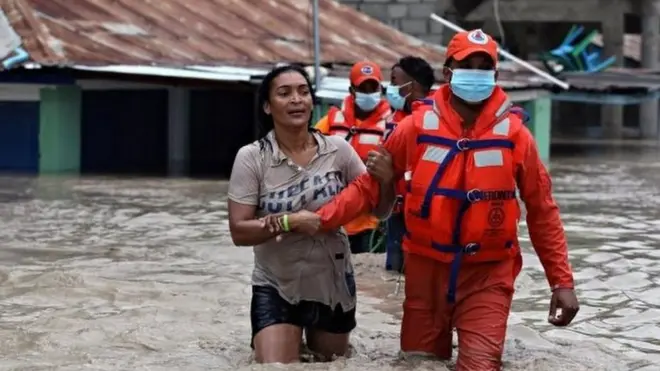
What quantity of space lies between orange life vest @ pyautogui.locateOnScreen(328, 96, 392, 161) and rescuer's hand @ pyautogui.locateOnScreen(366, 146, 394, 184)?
3418mm

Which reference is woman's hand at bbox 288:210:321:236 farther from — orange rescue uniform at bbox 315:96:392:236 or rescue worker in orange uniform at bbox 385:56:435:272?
orange rescue uniform at bbox 315:96:392:236

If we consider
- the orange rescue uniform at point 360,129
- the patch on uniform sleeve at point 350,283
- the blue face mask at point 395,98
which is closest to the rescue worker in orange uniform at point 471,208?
the patch on uniform sleeve at point 350,283

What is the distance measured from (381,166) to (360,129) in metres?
3.65

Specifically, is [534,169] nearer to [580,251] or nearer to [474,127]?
[474,127]

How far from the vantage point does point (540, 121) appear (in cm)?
2481

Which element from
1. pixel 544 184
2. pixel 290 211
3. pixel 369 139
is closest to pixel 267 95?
pixel 290 211

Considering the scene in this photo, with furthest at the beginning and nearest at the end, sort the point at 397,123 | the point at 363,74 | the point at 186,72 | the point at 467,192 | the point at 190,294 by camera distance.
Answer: the point at 186,72 < the point at 363,74 < the point at 190,294 < the point at 397,123 < the point at 467,192

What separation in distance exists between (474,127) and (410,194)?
0.41 meters

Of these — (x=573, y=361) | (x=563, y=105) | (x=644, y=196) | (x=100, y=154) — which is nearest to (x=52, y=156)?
(x=100, y=154)

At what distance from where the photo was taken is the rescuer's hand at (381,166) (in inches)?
227

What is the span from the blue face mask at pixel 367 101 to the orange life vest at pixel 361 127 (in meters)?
0.04

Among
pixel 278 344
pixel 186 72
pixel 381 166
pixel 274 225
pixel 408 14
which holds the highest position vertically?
pixel 408 14

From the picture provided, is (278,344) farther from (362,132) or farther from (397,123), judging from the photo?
(362,132)

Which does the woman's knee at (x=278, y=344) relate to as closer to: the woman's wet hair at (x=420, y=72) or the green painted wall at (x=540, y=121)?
the woman's wet hair at (x=420, y=72)
